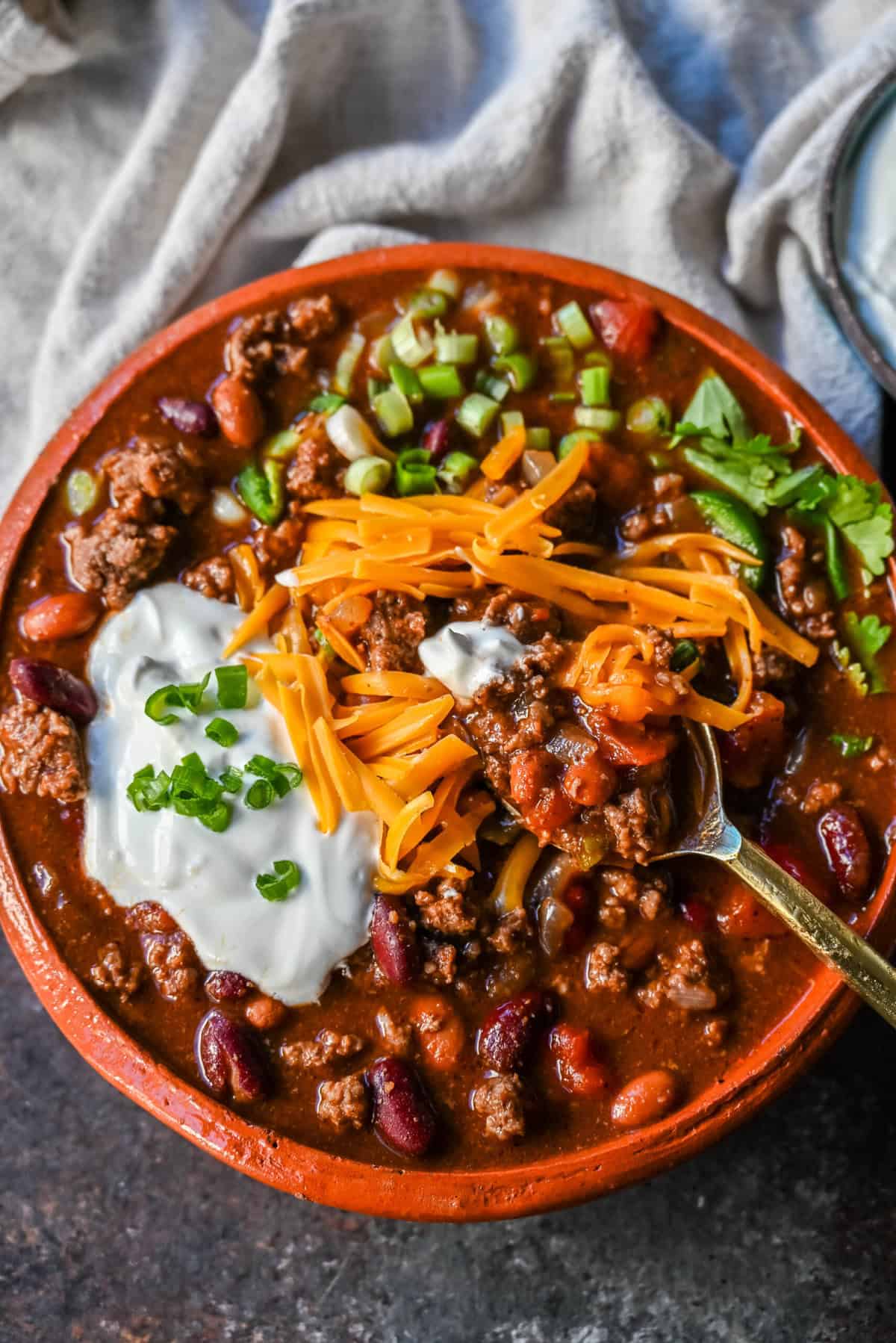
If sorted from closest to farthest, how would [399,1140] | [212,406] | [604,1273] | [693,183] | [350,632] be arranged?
1. [399,1140]
2. [350,632]
3. [212,406]
4. [604,1273]
5. [693,183]

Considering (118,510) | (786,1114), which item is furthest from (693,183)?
(786,1114)

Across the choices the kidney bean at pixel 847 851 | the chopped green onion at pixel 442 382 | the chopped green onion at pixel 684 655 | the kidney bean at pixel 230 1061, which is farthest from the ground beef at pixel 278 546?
the kidney bean at pixel 847 851

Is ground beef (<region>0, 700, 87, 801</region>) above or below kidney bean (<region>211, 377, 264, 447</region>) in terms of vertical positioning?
below

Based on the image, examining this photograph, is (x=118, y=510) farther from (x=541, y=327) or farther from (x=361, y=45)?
(x=361, y=45)

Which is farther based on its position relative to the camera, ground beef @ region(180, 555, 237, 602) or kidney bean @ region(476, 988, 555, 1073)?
ground beef @ region(180, 555, 237, 602)

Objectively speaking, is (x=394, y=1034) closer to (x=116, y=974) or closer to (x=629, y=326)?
(x=116, y=974)

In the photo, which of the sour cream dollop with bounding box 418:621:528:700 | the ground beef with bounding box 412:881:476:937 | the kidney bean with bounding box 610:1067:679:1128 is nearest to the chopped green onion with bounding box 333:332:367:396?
the sour cream dollop with bounding box 418:621:528:700

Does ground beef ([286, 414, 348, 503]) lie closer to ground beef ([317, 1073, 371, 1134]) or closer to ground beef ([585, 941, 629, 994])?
ground beef ([585, 941, 629, 994])
